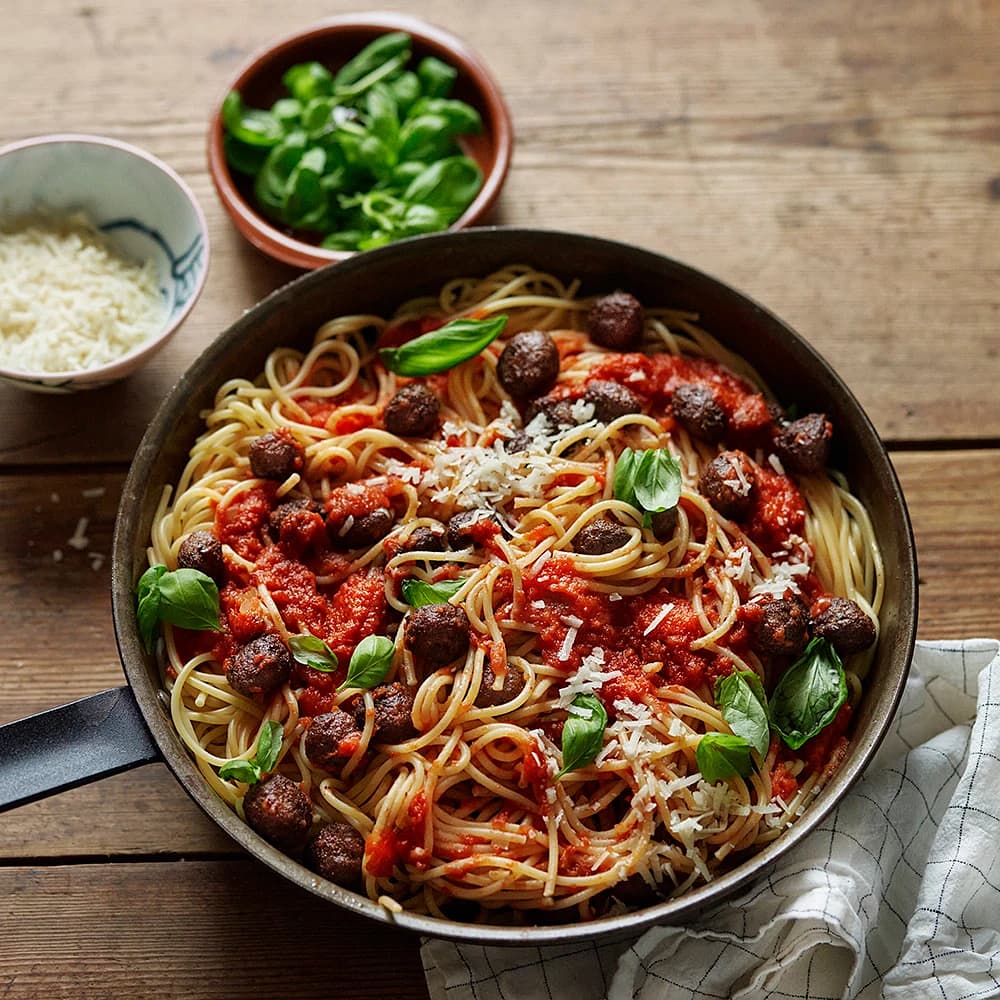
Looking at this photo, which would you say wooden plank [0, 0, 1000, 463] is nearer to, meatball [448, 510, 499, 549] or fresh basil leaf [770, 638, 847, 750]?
fresh basil leaf [770, 638, 847, 750]

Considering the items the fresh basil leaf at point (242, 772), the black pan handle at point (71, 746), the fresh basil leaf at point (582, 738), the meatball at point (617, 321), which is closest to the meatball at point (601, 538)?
the fresh basil leaf at point (582, 738)

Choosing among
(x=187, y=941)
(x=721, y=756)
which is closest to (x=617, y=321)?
(x=721, y=756)

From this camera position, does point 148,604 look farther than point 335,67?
No

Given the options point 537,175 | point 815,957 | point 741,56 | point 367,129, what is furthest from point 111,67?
point 815,957

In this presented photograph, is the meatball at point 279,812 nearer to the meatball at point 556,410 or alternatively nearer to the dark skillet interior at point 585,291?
the dark skillet interior at point 585,291

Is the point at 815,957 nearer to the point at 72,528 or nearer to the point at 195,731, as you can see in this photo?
the point at 195,731

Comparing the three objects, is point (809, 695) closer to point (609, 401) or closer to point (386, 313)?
point (609, 401)
